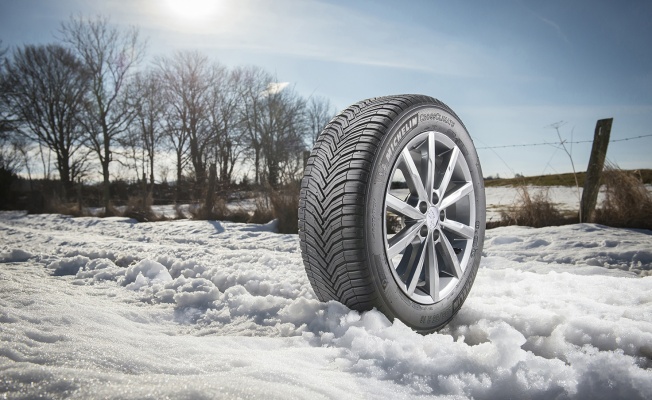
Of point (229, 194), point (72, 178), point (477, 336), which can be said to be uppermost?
point (72, 178)

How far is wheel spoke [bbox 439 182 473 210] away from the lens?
2.42 m

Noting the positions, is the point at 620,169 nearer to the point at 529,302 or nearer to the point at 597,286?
the point at 597,286

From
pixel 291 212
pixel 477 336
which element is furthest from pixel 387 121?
pixel 291 212

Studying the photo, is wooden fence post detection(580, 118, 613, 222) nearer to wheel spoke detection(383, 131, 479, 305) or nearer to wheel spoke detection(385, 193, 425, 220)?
wheel spoke detection(383, 131, 479, 305)

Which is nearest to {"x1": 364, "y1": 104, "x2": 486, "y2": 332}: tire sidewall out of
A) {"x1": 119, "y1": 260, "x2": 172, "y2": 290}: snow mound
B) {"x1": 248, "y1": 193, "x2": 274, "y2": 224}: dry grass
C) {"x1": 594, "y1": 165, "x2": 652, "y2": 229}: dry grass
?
{"x1": 119, "y1": 260, "x2": 172, "y2": 290}: snow mound

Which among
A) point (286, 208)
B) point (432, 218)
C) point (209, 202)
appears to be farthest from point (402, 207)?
point (209, 202)

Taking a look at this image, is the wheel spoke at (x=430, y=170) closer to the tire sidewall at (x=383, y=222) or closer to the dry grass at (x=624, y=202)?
the tire sidewall at (x=383, y=222)

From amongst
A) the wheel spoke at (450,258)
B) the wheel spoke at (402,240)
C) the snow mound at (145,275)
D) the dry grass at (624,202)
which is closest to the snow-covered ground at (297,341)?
the snow mound at (145,275)

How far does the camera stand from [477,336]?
2.04 metres

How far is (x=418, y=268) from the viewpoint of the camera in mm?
2207

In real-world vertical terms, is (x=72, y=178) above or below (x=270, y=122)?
below

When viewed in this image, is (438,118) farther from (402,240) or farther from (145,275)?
(145,275)

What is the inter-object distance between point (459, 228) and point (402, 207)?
0.60m

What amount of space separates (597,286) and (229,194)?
10.9 m
